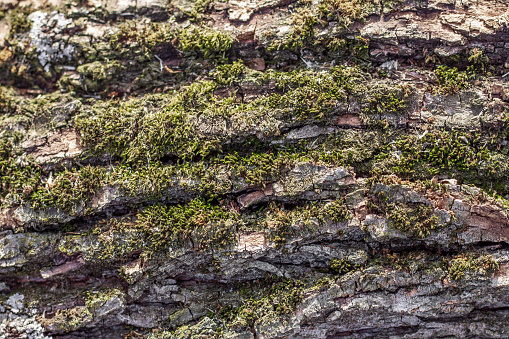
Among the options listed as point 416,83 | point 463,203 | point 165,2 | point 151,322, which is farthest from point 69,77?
point 463,203

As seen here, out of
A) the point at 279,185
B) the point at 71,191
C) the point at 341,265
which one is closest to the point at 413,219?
the point at 341,265

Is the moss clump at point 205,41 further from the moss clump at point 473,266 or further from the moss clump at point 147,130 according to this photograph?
the moss clump at point 473,266

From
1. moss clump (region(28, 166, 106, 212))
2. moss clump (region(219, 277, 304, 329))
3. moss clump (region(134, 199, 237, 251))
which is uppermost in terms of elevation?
moss clump (region(28, 166, 106, 212))

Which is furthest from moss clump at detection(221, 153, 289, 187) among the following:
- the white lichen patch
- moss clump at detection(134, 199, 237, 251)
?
the white lichen patch

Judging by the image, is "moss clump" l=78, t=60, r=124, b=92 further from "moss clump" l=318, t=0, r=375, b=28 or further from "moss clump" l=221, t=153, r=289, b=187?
"moss clump" l=318, t=0, r=375, b=28

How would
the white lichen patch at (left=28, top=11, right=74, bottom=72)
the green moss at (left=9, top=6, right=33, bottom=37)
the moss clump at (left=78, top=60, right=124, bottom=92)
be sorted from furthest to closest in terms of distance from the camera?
the green moss at (left=9, top=6, right=33, bottom=37), the white lichen patch at (left=28, top=11, right=74, bottom=72), the moss clump at (left=78, top=60, right=124, bottom=92)

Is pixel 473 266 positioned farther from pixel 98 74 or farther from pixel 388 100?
pixel 98 74

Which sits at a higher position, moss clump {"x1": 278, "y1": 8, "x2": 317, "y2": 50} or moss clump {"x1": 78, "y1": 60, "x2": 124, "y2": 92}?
moss clump {"x1": 278, "y1": 8, "x2": 317, "y2": 50}

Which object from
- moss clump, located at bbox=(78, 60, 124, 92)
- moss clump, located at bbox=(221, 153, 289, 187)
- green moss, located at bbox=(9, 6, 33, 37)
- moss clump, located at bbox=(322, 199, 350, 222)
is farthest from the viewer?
green moss, located at bbox=(9, 6, 33, 37)
